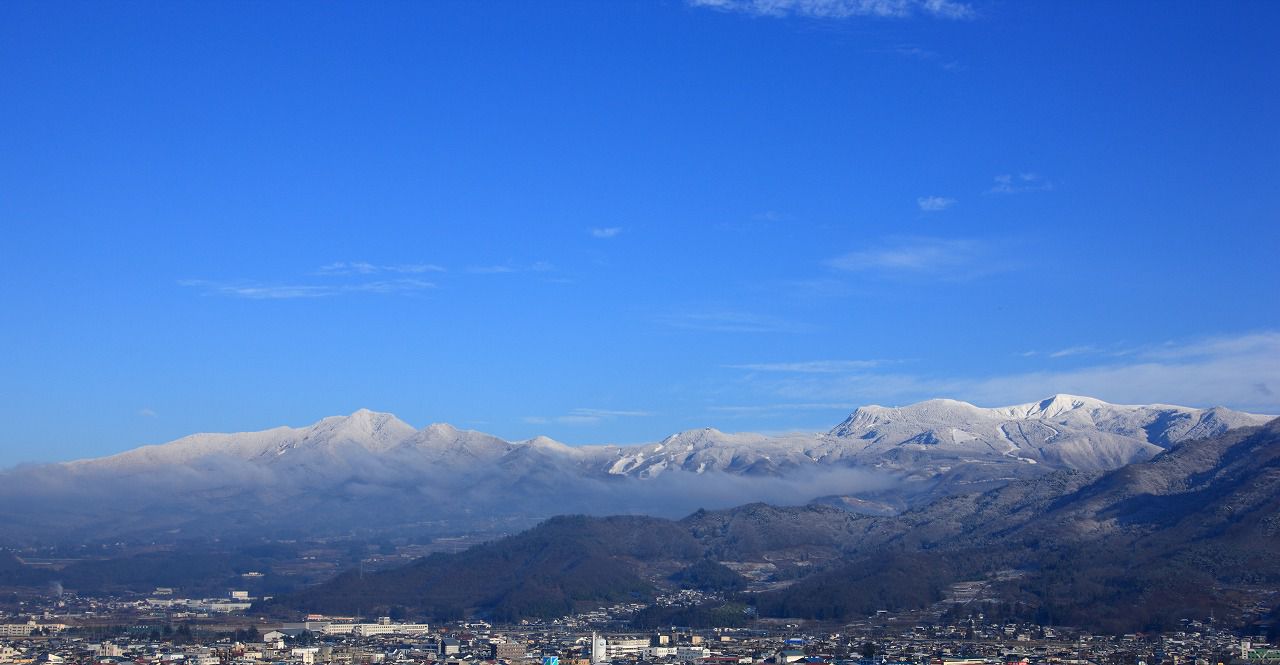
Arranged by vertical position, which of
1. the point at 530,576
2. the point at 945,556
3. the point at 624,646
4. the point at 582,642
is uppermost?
the point at 530,576

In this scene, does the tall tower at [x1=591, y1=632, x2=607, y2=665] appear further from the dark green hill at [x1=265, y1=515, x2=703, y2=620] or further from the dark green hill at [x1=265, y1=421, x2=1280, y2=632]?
the dark green hill at [x1=265, y1=515, x2=703, y2=620]

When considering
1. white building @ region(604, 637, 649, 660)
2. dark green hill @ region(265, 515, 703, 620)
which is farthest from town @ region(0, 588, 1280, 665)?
dark green hill @ region(265, 515, 703, 620)

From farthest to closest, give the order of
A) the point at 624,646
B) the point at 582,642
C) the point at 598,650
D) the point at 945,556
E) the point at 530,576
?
1. the point at 530,576
2. the point at 945,556
3. the point at 582,642
4. the point at 624,646
5. the point at 598,650

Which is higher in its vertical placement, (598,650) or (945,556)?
(945,556)

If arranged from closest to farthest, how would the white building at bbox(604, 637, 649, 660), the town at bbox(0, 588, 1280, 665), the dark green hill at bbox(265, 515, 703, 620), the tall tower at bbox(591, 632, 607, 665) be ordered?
the town at bbox(0, 588, 1280, 665) < the tall tower at bbox(591, 632, 607, 665) < the white building at bbox(604, 637, 649, 660) < the dark green hill at bbox(265, 515, 703, 620)

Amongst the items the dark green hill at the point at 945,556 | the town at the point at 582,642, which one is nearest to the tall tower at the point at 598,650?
the town at the point at 582,642

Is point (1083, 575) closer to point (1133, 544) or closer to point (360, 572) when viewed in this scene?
point (1133, 544)

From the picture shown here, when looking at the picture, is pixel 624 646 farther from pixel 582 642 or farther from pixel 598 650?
pixel 598 650

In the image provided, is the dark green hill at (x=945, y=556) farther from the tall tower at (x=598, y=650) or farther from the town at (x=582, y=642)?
the tall tower at (x=598, y=650)

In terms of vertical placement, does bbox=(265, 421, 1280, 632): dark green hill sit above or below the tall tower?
above

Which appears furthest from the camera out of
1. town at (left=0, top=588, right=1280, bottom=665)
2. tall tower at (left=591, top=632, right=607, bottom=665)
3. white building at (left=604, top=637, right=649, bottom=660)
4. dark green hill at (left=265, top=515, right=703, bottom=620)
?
dark green hill at (left=265, top=515, right=703, bottom=620)

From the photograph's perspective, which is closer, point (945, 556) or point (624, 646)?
point (624, 646)

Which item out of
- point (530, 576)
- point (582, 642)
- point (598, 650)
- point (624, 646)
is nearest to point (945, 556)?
point (530, 576)

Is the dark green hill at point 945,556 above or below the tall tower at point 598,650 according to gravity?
above
